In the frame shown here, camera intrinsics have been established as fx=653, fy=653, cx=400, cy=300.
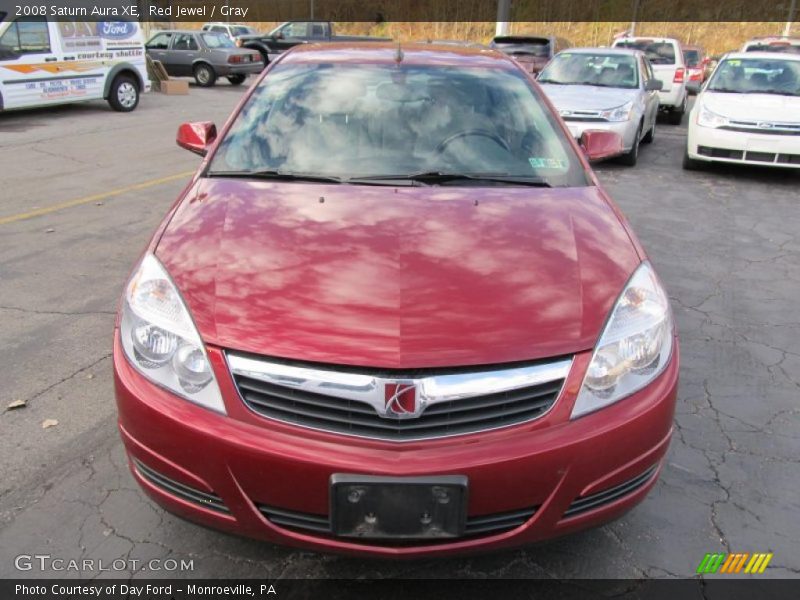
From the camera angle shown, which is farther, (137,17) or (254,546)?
(137,17)

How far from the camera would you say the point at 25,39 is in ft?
36.3

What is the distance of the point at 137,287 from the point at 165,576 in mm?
983

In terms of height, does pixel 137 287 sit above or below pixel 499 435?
above

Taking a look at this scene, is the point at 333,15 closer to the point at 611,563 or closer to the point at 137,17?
the point at 137,17

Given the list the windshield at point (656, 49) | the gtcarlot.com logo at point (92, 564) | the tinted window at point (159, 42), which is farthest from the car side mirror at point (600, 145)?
the tinted window at point (159, 42)

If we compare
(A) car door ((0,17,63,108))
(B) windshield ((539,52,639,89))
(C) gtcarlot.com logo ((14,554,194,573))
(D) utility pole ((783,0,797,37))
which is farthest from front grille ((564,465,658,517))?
(D) utility pole ((783,0,797,37))

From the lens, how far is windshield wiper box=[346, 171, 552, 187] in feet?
9.30

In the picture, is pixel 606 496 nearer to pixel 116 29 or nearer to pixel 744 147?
pixel 744 147

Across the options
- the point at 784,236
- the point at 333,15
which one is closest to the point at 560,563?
the point at 784,236

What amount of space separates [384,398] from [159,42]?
22137 mm

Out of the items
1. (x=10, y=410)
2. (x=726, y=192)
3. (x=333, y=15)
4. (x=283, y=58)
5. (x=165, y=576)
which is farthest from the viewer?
(x=333, y=15)

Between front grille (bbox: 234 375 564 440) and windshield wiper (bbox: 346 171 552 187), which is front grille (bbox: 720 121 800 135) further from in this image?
front grille (bbox: 234 375 564 440)

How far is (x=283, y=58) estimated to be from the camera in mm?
3637

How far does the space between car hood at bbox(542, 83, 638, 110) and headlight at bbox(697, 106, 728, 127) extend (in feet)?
3.11
